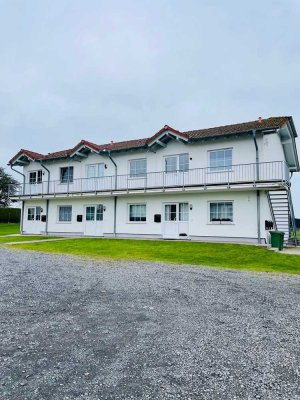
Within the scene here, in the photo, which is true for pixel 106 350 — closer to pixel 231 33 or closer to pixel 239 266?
pixel 239 266

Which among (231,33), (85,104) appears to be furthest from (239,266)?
(85,104)

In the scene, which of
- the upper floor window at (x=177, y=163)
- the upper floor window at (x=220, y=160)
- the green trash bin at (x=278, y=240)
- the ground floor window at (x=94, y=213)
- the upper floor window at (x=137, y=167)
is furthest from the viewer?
the ground floor window at (x=94, y=213)

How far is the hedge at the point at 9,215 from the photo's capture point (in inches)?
1813

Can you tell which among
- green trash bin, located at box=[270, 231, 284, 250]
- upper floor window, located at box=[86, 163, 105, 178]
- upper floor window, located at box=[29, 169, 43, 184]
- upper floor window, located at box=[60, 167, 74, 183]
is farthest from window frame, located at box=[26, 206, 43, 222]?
green trash bin, located at box=[270, 231, 284, 250]

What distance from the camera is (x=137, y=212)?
2234cm

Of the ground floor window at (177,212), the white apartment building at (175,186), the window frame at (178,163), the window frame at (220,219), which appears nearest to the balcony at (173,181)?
the white apartment building at (175,186)

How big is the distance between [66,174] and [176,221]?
11.4 metres

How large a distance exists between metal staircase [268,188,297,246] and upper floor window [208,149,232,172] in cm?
326

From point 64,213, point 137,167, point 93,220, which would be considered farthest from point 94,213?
point 137,167

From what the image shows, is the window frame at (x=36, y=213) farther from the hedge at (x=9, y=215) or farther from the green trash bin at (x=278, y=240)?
the hedge at (x=9, y=215)

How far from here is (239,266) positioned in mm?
11273

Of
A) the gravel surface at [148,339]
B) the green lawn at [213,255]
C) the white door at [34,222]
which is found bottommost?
the gravel surface at [148,339]

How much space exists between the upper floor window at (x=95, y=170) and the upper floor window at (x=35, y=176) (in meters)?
5.65

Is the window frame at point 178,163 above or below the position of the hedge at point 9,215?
above
